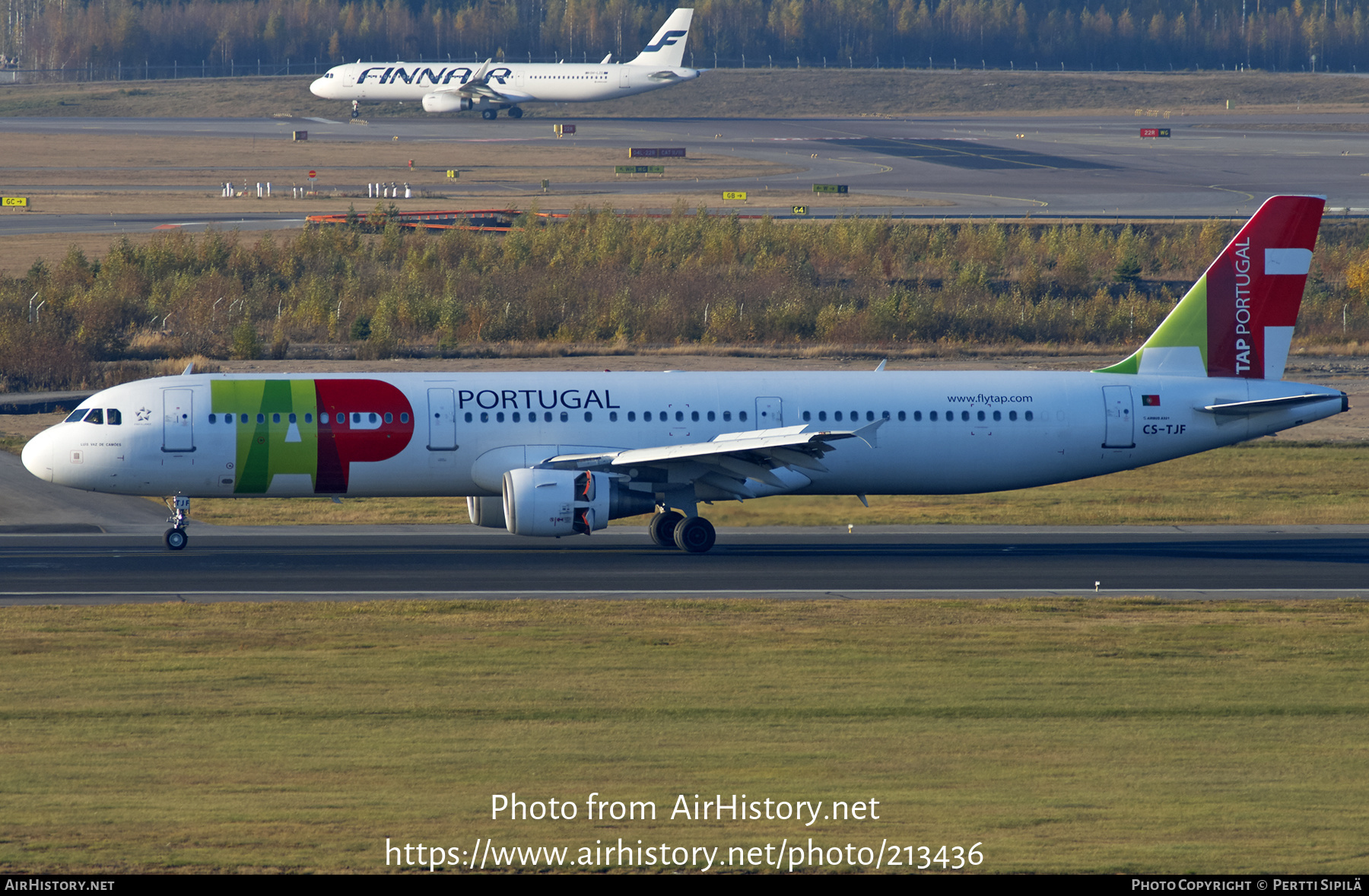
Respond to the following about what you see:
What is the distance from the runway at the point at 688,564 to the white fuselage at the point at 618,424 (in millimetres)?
1695

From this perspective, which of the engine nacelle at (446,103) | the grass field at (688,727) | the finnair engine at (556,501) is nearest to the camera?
the grass field at (688,727)

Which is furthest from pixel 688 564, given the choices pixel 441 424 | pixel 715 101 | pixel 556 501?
pixel 715 101

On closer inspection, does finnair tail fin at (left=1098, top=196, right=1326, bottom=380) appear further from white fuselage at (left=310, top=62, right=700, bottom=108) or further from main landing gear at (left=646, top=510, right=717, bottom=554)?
white fuselage at (left=310, top=62, right=700, bottom=108)

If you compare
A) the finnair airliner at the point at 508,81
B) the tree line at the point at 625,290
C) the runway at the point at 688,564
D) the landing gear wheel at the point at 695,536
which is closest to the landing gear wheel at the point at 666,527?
the runway at the point at 688,564

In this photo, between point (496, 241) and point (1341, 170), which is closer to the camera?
point (496, 241)

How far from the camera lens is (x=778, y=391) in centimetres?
3838

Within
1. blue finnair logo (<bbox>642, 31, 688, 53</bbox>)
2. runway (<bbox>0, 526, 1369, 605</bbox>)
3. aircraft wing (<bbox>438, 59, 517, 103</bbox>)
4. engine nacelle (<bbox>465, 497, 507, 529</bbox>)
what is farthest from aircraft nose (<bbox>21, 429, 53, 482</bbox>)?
blue finnair logo (<bbox>642, 31, 688, 53</bbox>)

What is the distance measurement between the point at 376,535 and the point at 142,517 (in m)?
6.77

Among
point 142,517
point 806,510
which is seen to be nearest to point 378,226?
point 142,517

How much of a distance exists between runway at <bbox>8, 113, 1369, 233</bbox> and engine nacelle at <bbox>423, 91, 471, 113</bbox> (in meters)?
1.81

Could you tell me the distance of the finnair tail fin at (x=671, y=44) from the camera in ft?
557

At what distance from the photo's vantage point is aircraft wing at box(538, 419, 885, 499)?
35875 millimetres

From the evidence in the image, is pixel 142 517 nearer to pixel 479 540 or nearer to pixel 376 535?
pixel 376 535

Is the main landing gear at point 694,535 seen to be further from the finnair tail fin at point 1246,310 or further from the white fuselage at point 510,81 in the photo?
the white fuselage at point 510,81
